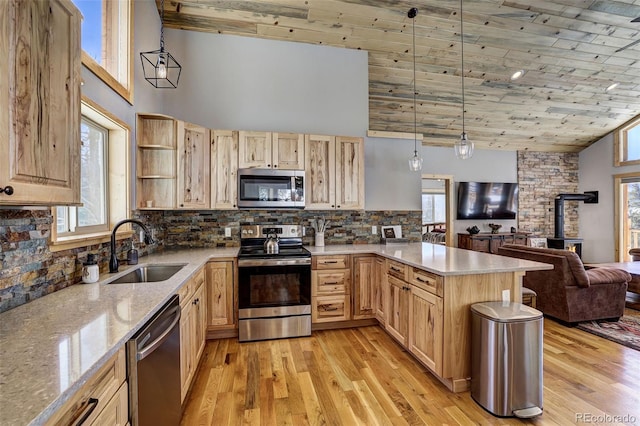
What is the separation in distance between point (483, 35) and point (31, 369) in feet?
16.6

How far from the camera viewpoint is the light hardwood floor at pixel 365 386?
6.61 ft

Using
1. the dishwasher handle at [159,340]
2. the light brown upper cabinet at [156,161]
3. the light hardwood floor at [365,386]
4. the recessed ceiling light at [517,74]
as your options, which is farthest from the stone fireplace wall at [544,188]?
the dishwasher handle at [159,340]

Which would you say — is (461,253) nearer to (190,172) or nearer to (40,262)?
(190,172)

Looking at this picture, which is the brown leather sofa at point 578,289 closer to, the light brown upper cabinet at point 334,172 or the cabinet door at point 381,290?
the cabinet door at point 381,290

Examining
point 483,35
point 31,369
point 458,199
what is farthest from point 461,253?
point 458,199

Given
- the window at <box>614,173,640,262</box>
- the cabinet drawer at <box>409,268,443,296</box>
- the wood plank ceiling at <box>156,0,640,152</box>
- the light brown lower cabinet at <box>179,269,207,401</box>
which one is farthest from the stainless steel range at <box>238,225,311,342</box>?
the window at <box>614,173,640,262</box>

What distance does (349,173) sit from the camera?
373 centimetres

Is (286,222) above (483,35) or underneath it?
underneath

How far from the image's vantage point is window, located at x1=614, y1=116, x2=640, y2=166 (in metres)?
6.52

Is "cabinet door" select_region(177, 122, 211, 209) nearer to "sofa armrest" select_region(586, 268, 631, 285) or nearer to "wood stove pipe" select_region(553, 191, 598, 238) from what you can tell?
"sofa armrest" select_region(586, 268, 631, 285)

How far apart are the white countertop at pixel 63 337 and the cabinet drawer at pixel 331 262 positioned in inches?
53.8

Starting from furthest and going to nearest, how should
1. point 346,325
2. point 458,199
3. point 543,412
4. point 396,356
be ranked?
point 458,199 → point 346,325 → point 396,356 → point 543,412

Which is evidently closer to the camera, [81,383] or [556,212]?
[81,383]

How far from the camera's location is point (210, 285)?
123 inches
